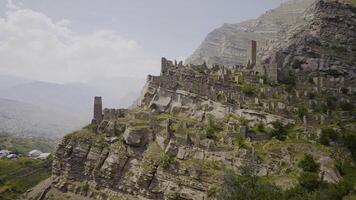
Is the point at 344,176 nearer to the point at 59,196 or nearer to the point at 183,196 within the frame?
the point at 183,196

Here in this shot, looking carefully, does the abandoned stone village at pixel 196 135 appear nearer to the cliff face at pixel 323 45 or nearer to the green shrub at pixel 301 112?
the green shrub at pixel 301 112

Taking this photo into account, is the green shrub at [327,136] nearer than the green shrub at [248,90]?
Yes

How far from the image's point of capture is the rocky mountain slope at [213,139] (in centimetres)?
5416

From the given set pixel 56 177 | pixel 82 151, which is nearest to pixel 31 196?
pixel 56 177

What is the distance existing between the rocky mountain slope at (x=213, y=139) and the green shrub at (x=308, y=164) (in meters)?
0.12

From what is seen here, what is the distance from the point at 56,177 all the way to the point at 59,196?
471 centimetres

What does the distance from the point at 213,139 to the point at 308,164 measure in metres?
13.4

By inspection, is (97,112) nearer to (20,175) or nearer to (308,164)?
(308,164)

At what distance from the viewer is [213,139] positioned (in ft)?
196

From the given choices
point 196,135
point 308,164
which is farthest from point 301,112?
point 196,135

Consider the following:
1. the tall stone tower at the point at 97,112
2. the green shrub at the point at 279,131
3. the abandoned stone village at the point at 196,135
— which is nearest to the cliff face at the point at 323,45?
the abandoned stone village at the point at 196,135

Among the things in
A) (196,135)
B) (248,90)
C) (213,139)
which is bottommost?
(213,139)

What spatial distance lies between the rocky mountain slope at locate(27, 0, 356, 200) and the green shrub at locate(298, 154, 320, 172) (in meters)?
0.12

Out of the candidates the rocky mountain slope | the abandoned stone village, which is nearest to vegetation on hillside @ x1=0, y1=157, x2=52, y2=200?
the rocky mountain slope
